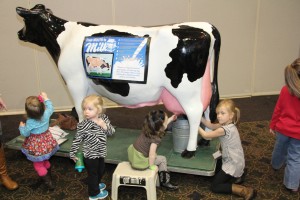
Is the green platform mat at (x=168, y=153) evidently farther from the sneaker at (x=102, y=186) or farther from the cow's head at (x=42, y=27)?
the cow's head at (x=42, y=27)

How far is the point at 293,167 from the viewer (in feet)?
9.49

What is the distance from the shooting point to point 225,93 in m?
5.97

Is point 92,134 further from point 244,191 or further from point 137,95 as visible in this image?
point 244,191

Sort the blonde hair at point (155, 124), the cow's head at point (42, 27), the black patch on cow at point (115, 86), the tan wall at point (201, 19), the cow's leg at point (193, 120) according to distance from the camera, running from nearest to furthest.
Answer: the blonde hair at point (155, 124) < the cow's leg at point (193, 120) < the black patch on cow at point (115, 86) < the cow's head at point (42, 27) < the tan wall at point (201, 19)

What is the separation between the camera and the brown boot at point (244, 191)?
279 centimetres

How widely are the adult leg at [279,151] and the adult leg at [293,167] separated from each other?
0.37 ft

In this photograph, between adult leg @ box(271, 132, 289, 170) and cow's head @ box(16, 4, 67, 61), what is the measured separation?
2.46 meters

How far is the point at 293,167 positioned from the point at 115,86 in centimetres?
182

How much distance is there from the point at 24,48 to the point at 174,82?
328 centimetres

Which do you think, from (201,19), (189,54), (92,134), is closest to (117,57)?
(189,54)

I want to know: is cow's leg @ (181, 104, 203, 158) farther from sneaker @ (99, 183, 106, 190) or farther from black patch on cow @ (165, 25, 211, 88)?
sneaker @ (99, 183, 106, 190)

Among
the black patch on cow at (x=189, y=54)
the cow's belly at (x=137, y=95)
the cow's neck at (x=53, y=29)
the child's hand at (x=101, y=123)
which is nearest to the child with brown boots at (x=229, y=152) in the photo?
the black patch on cow at (x=189, y=54)

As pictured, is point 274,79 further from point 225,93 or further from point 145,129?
point 145,129

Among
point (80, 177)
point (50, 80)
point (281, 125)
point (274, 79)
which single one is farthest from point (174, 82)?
point (274, 79)
